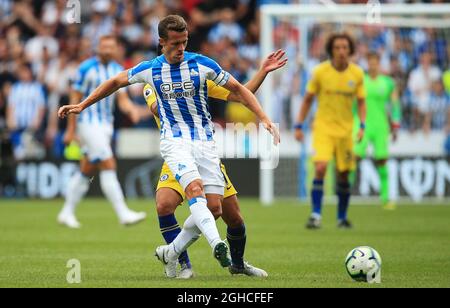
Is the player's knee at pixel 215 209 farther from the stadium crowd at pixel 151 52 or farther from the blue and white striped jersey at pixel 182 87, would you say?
the stadium crowd at pixel 151 52

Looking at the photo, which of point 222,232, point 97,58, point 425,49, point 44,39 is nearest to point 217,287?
point 222,232

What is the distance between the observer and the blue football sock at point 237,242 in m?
8.77

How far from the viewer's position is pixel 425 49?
21375 millimetres

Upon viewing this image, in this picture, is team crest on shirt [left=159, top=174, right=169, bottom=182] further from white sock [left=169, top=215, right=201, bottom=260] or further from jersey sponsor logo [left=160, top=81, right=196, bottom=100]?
jersey sponsor logo [left=160, top=81, right=196, bottom=100]

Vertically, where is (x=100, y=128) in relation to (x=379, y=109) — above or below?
below

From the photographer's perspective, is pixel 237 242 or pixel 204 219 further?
pixel 237 242

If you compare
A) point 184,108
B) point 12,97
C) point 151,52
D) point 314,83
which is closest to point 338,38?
point 314,83

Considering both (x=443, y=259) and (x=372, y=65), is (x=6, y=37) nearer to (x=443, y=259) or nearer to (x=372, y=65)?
(x=372, y=65)

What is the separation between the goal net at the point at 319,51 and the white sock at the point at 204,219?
1234 cm

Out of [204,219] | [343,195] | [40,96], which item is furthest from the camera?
[40,96]

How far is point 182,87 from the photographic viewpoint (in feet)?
27.5

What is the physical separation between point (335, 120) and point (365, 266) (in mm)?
6300

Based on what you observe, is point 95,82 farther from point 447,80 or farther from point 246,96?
point 447,80

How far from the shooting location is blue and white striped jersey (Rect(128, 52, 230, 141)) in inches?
330
